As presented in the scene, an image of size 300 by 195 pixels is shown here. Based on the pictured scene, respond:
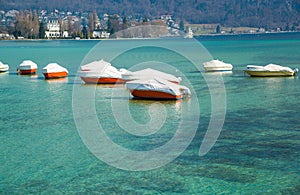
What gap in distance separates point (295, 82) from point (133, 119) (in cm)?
Result: 1646

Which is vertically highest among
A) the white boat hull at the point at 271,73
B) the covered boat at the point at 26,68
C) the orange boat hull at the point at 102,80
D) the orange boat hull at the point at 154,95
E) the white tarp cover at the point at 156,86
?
the white tarp cover at the point at 156,86

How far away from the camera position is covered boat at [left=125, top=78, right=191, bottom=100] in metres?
28.0

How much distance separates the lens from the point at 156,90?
28.1 meters

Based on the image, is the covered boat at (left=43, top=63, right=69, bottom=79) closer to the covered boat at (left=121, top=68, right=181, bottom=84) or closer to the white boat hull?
the covered boat at (left=121, top=68, right=181, bottom=84)

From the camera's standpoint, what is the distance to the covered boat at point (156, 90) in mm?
28031

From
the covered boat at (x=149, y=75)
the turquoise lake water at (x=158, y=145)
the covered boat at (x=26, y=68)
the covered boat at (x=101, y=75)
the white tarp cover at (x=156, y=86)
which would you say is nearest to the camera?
the turquoise lake water at (x=158, y=145)

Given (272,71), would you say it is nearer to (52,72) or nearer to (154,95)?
(154,95)

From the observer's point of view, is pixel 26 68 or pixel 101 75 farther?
pixel 26 68

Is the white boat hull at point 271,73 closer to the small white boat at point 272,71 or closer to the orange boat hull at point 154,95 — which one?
the small white boat at point 272,71

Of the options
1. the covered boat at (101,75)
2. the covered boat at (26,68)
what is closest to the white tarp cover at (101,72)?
the covered boat at (101,75)

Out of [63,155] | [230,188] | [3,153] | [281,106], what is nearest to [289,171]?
[230,188]

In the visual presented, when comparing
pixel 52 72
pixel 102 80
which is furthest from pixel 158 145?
pixel 52 72

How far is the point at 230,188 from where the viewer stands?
14.0 m

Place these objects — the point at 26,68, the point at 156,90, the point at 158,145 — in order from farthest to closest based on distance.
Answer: the point at 26,68 < the point at 156,90 < the point at 158,145
